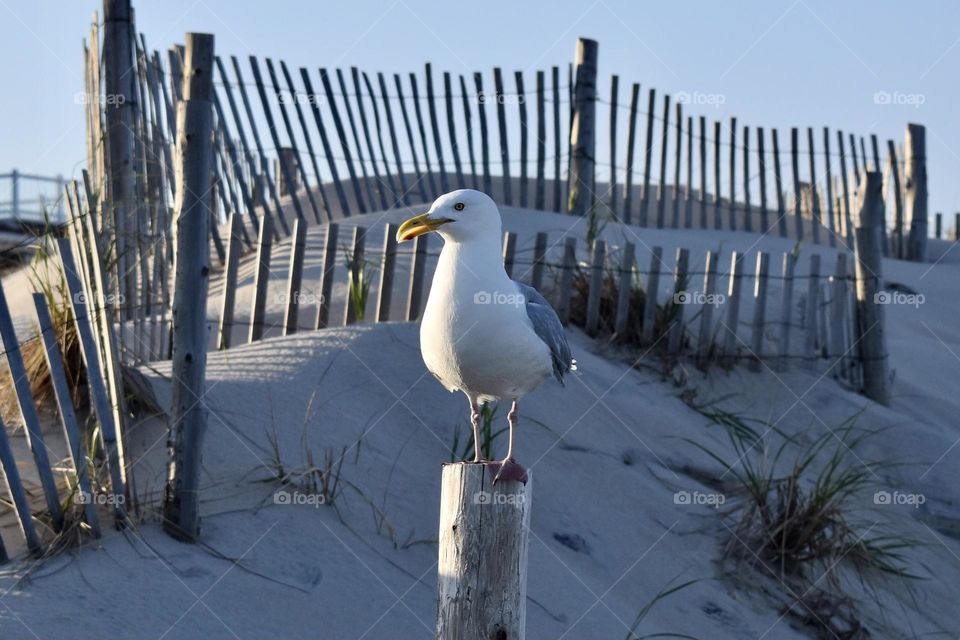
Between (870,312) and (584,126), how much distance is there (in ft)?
11.5

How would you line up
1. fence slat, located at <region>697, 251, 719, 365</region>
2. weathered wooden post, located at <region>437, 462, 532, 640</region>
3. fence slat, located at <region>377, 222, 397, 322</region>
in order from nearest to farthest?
weathered wooden post, located at <region>437, 462, 532, 640</region>, fence slat, located at <region>377, 222, 397, 322</region>, fence slat, located at <region>697, 251, 719, 365</region>

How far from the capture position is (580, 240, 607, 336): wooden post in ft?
26.7

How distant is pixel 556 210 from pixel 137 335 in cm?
566

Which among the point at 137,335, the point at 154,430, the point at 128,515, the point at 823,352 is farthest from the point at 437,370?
the point at 823,352

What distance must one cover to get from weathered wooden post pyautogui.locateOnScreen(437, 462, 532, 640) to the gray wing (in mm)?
529

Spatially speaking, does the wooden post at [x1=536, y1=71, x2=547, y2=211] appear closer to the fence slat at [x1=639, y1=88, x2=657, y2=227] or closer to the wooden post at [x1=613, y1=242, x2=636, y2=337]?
the fence slat at [x1=639, y1=88, x2=657, y2=227]

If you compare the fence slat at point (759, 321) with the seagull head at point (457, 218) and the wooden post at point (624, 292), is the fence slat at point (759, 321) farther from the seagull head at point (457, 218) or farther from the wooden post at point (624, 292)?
the seagull head at point (457, 218)

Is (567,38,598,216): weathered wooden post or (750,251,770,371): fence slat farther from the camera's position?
(567,38,598,216): weathered wooden post

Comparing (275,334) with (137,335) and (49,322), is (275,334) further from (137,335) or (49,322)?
(49,322)

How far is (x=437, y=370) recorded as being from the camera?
369cm

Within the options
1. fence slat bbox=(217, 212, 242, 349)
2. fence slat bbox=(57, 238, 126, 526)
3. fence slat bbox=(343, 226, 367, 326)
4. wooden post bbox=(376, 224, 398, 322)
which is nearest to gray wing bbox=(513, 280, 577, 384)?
fence slat bbox=(57, 238, 126, 526)

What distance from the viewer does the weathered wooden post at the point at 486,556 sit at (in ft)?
11.5

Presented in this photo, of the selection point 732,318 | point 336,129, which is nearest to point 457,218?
point 732,318

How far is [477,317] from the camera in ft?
11.6
